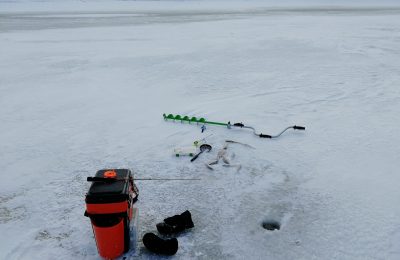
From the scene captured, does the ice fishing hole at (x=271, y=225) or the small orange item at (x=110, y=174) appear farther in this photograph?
the ice fishing hole at (x=271, y=225)

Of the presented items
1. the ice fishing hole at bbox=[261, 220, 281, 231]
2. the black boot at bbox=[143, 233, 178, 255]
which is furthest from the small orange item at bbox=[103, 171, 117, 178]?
the ice fishing hole at bbox=[261, 220, 281, 231]

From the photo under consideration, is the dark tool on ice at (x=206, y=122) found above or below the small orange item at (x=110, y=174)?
below

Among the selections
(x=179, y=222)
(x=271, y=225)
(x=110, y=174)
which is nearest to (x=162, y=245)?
(x=179, y=222)

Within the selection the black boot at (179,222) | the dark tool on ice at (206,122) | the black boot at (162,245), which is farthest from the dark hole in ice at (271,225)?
the dark tool on ice at (206,122)

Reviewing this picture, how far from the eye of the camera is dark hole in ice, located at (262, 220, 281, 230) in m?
3.71

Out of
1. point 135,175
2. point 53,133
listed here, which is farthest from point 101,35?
point 135,175

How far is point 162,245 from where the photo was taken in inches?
127

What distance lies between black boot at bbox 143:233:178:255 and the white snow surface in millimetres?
109

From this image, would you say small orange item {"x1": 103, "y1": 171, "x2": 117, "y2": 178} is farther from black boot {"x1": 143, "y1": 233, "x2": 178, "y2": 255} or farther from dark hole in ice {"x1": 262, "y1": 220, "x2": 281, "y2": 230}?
dark hole in ice {"x1": 262, "y1": 220, "x2": 281, "y2": 230}

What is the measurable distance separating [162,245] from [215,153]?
2.28 meters

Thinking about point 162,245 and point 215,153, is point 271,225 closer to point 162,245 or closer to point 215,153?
point 162,245

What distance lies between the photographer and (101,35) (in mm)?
19219

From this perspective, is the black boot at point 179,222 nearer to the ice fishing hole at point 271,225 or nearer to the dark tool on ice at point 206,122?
the ice fishing hole at point 271,225

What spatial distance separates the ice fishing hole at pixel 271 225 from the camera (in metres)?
3.71
